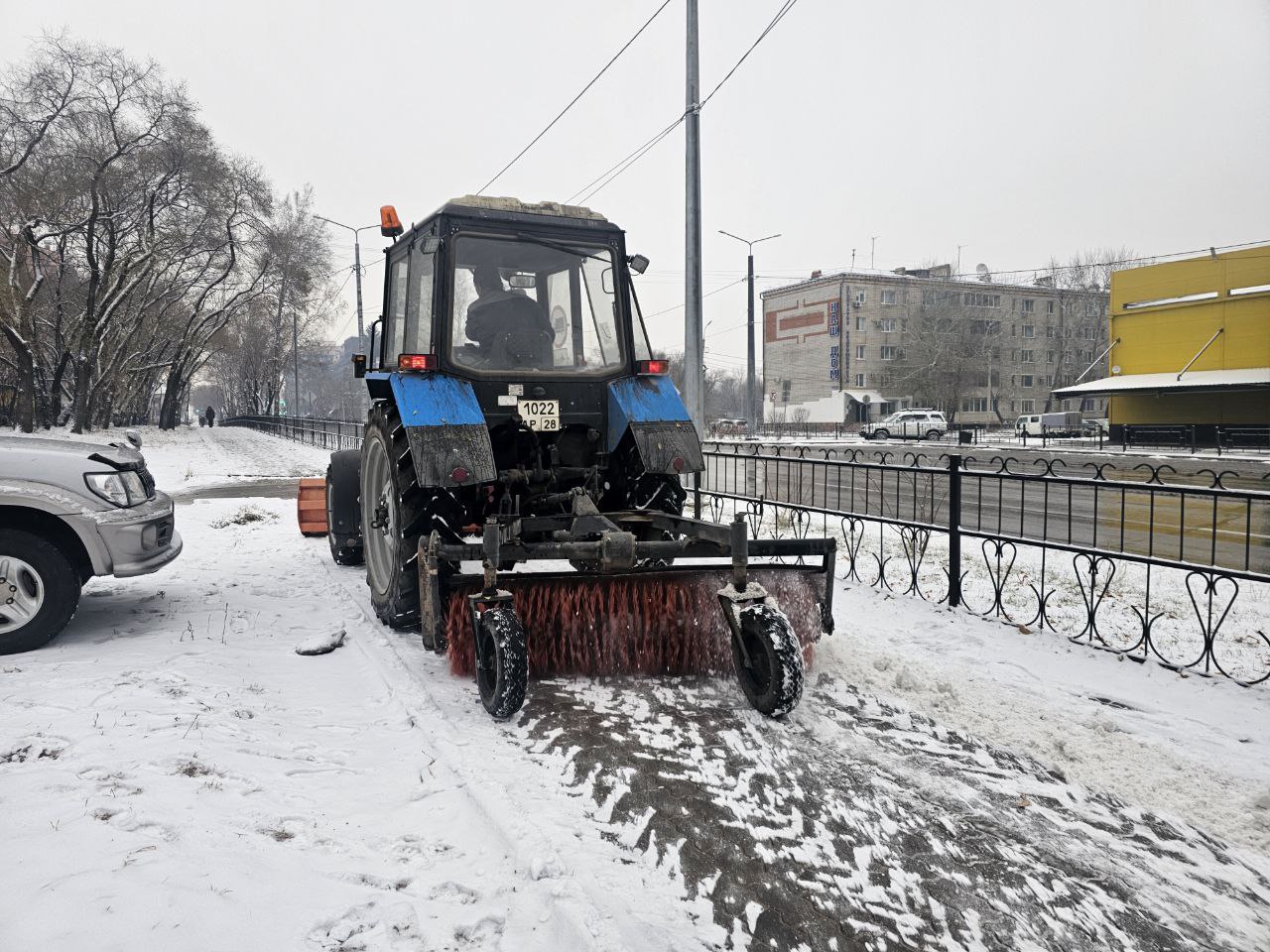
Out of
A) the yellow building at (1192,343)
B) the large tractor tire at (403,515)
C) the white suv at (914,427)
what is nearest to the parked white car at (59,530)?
the large tractor tire at (403,515)

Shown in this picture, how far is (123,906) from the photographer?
2.20 metres

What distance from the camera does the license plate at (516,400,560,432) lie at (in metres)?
4.92

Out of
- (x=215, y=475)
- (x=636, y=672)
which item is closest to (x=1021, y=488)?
(x=636, y=672)

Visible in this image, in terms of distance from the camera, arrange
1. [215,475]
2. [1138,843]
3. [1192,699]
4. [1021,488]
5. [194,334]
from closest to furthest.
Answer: [1138,843], [1192,699], [1021,488], [215,475], [194,334]

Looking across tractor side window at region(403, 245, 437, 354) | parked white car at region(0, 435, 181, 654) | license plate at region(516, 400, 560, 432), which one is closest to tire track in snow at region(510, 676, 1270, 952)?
license plate at region(516, 400, 560, 432)

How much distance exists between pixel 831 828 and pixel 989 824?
0.58 m

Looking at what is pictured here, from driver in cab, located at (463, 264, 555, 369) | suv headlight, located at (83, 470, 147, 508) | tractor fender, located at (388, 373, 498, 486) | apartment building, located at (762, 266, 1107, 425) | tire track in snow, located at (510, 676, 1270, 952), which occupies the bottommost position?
tire track in snow, located at (510, 676, 1270, 952)

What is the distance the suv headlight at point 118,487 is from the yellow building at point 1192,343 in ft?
94.9

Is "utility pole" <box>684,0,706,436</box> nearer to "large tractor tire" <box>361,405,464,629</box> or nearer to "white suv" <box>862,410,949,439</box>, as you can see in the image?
"large tractor tire" <box>361,405,464,629</box>

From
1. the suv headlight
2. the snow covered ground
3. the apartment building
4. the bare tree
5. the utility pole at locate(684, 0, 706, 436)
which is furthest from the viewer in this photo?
the apartment building

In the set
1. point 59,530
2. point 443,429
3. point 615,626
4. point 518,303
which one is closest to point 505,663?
point 615,626

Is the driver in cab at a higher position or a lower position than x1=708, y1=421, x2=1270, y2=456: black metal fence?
higher

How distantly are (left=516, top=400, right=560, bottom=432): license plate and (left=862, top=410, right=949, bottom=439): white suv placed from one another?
37955mm

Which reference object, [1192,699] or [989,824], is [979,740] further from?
[1192,699]
